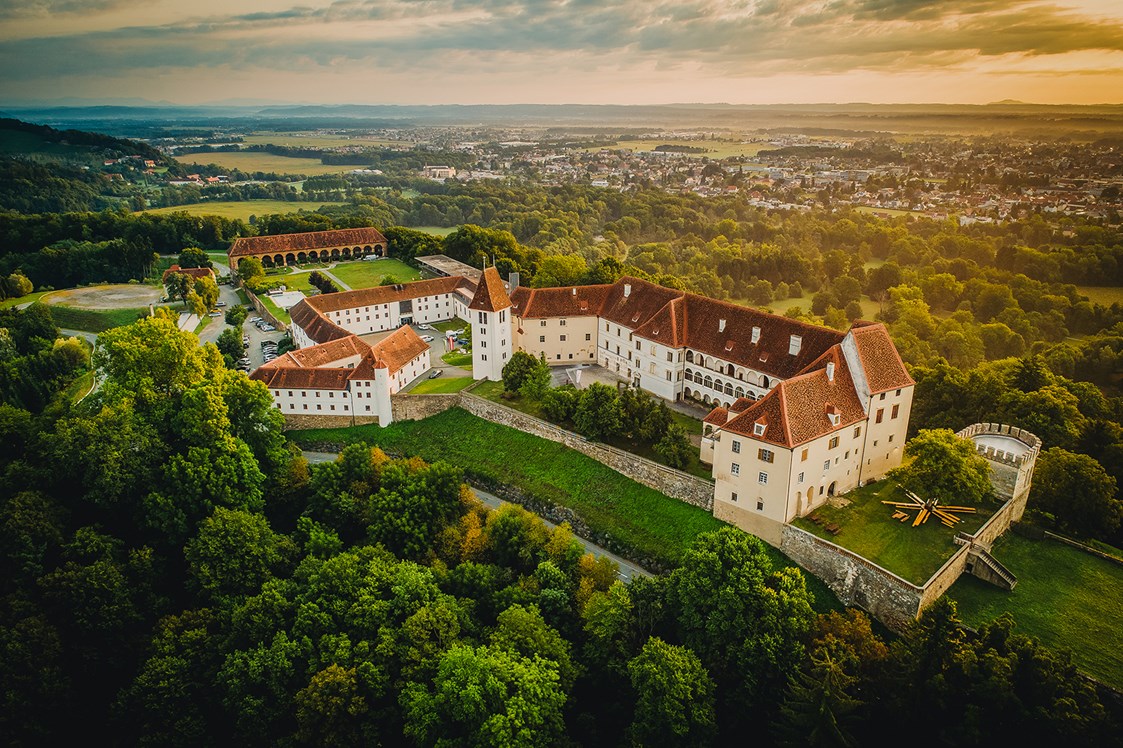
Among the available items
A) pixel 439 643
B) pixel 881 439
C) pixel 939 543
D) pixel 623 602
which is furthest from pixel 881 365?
pixel 439 643

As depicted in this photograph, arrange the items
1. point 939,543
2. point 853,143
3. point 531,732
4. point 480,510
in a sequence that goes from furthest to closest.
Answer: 1. point 853,143
2. point 480,510
3. point 939,543
4. point 531,732

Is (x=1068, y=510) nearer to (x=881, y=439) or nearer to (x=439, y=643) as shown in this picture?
(x=881, y=439)

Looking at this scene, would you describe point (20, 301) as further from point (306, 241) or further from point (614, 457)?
point (614, 457)

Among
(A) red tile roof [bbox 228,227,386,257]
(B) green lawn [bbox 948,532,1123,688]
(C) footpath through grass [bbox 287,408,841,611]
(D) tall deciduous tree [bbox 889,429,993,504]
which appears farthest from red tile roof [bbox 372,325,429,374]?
(A) red tile roof [bbox 228,227,386,257]

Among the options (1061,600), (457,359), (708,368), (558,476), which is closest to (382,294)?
(457,359)

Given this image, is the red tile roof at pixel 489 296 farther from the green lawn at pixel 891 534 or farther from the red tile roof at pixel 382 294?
the green lawn at pixel 891 534
